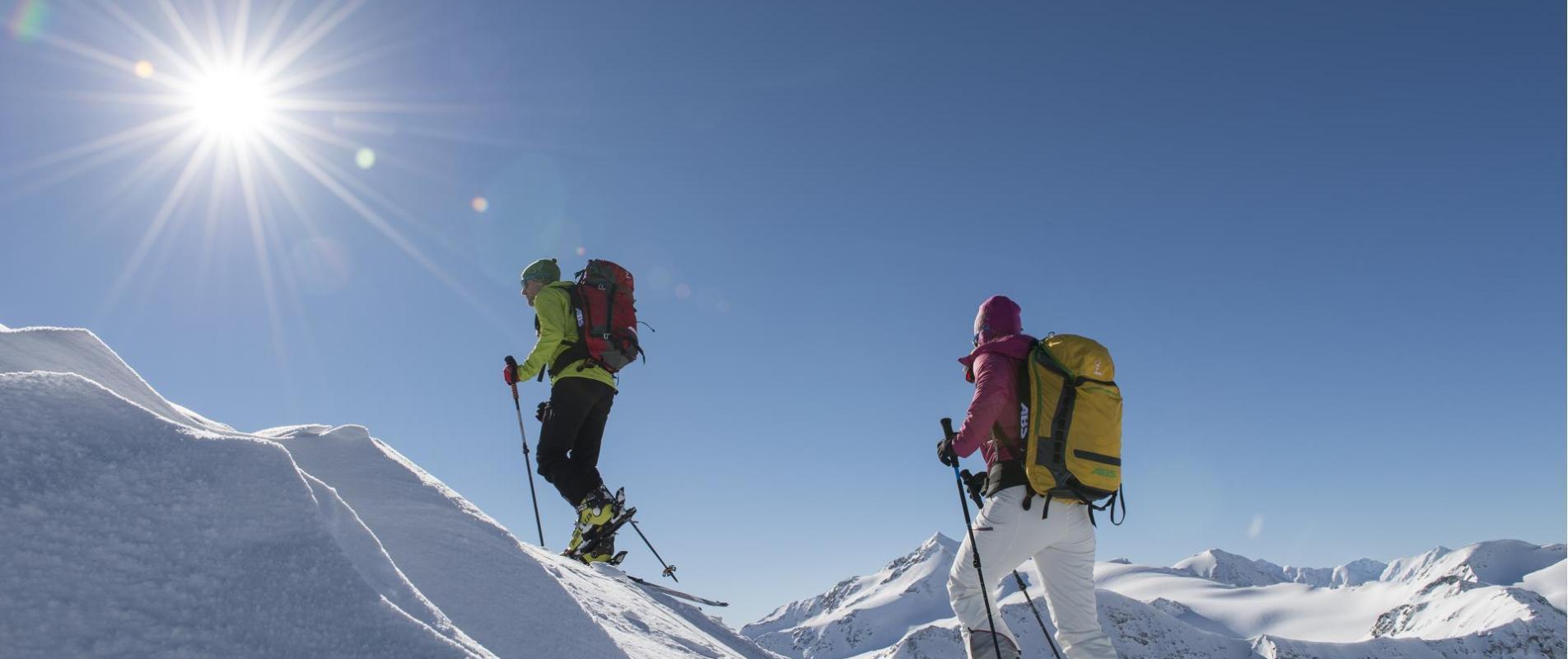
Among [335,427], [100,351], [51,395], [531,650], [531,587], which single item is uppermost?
[100,351]

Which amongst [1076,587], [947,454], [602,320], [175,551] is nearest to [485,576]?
[175,551]

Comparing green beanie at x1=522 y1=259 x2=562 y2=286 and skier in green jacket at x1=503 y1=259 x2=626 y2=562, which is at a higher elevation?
green beanie at x1=522 y1=259 x2=562 y2=286

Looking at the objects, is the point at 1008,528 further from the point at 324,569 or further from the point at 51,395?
the point at 51,395

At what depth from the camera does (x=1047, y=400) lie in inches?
229

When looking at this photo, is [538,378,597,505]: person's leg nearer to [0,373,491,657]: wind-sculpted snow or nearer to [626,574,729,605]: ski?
[626,574,729,605]: ski

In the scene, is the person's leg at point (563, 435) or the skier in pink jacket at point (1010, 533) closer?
the skier in pink jacket at point (1010, 533)

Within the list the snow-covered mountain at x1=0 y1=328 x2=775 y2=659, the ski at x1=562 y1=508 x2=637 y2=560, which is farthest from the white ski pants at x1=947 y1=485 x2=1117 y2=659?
the ski at x1=562 y1=508 x2=637 y2=560

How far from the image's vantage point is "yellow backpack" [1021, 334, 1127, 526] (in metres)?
5.63

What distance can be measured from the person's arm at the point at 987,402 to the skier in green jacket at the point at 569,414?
467cm

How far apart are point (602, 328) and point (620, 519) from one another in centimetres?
222

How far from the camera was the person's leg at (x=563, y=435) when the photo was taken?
8.88m

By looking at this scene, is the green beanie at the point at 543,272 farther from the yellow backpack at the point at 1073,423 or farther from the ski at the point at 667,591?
the yellow backpack at the point at 1073,423

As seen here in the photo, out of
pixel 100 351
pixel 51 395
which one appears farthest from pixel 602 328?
pixel 51 395

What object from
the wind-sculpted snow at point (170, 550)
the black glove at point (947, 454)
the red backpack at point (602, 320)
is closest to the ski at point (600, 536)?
the red backpack at point (602, 320)
